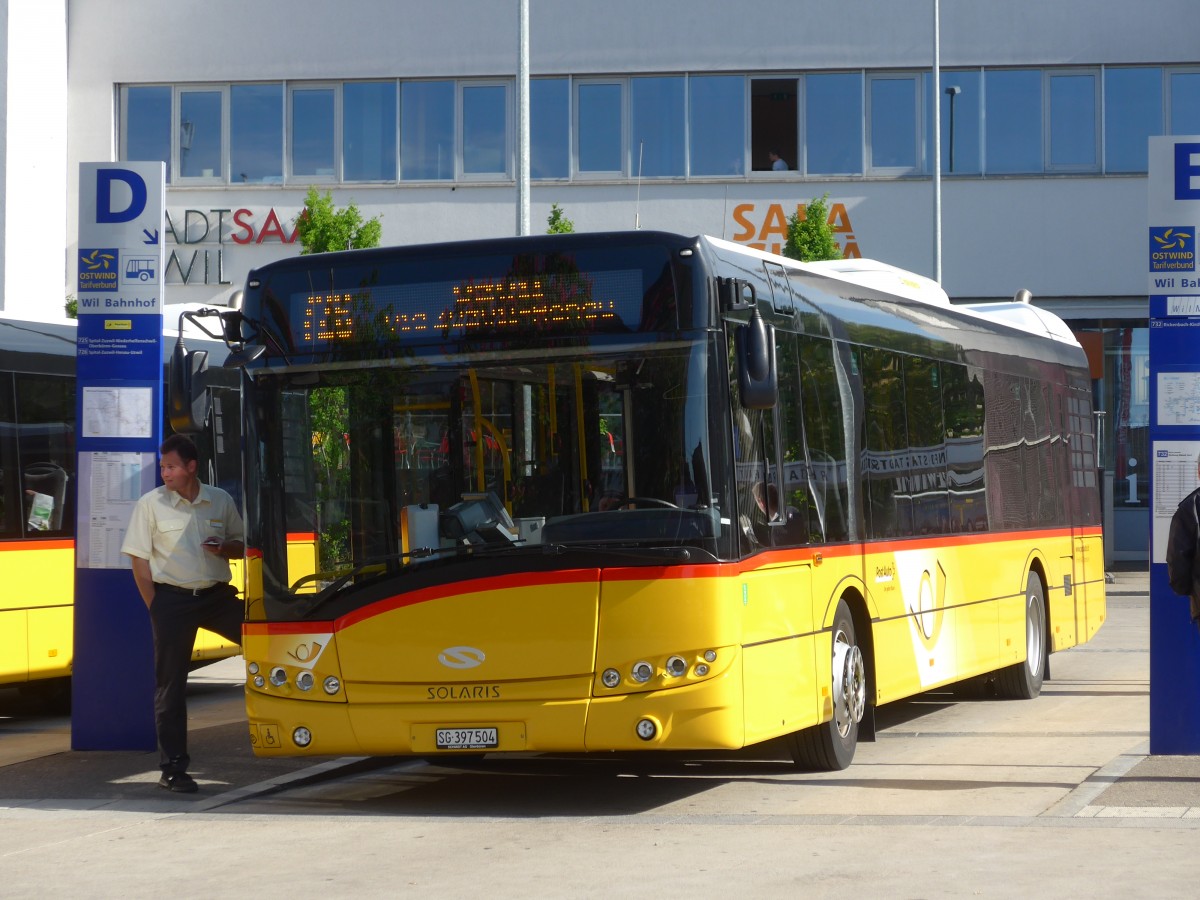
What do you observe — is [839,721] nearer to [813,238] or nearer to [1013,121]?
→ [813,238]

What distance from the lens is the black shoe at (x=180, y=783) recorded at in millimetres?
10742

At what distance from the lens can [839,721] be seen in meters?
11.2

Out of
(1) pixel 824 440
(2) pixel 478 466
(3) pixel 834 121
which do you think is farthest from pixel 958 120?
(2) pixel 478 466

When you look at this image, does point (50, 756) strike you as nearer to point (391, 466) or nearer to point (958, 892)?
point (391, 466)

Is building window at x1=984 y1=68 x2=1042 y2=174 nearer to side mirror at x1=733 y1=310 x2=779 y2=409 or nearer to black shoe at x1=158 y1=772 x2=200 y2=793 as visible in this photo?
side mirror at x1=733 y1=310 x2=779 y2=409

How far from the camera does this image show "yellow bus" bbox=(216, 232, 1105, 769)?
942 cm

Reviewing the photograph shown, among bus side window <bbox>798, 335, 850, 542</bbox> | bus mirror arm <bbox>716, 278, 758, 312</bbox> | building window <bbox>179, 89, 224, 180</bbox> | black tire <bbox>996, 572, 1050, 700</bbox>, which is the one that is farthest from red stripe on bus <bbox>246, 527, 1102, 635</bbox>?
building window <bbox>179, 89, 224, 180</bbox>

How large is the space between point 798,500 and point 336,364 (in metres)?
2.63

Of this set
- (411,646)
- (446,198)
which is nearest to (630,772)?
(411,646)

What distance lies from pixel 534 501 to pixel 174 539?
2.46m

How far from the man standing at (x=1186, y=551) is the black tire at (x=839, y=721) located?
6.30 ft

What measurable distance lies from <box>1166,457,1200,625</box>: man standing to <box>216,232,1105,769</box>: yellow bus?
74.7 inches

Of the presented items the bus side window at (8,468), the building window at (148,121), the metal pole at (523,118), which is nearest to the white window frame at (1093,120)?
the metal pole at (523,118)

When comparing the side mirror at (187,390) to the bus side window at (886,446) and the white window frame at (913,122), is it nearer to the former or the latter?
the bus side window at (886,446)
